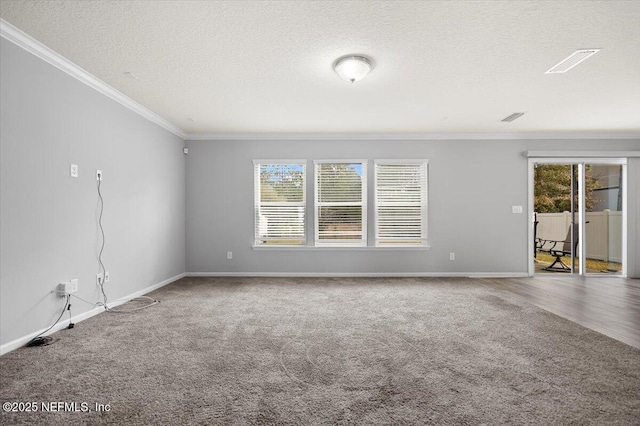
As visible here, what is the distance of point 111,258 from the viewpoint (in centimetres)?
375

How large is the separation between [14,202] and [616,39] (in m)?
5.18

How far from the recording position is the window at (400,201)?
5688 millimetres

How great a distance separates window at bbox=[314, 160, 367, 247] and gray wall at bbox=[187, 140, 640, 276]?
0.21 m

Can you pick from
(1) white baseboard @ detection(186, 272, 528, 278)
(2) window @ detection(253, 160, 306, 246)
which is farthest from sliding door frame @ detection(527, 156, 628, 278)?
(2) window @ detection(253, 160, 306, 246)

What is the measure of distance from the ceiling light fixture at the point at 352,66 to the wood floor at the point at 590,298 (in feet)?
11.0

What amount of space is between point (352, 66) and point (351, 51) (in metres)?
0.16

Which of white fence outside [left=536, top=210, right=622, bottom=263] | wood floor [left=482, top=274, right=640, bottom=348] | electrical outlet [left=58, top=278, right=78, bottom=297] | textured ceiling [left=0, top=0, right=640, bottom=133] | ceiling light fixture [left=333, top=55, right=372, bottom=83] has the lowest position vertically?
wood floor [left=482, top=274, right=640, bottom=348]

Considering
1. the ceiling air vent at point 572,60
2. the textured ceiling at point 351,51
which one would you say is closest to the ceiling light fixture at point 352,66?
A: the textured ceiling at point 351,51

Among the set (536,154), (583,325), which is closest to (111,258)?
(583,325)

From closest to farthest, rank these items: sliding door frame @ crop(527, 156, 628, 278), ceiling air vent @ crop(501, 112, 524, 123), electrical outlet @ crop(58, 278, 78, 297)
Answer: electrical outlet @ crop(58, 278, 78, 297)
ceiling air vent @ crop(501, 112, 524, 123)
sliding door frame @ crop(527, 156, 628, 278)

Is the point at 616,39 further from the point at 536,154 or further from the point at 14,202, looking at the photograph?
the point at 14,202

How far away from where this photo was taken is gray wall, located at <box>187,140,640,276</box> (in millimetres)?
5645

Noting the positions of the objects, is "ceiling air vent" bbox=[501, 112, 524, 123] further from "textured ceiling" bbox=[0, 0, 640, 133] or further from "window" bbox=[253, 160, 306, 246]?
"window" bbox=[253, 160, 306, 246]

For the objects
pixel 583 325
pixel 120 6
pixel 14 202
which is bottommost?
pixel 583 325
